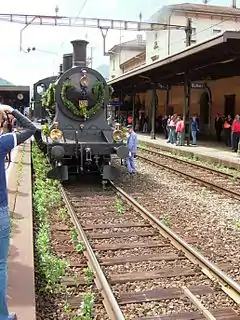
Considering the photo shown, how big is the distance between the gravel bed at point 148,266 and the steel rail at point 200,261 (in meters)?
0.13

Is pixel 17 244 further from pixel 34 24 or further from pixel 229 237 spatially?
pixel 34 24

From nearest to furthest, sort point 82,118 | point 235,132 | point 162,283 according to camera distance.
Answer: point 162,283 < point 82,118 < point 235,132

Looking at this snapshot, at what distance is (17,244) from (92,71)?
22.6 ft

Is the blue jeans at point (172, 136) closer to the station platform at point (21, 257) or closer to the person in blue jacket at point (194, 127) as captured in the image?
the person in blue jacket at point (194, 127)

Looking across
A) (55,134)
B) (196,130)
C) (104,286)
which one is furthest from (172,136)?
(104,286)

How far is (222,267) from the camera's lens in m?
5.31

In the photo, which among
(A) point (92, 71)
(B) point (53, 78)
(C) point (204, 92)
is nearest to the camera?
(A) point (92, 71)

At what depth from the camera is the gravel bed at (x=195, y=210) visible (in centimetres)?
612

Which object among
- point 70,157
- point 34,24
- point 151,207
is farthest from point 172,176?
point 34,24

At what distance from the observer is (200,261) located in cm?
538

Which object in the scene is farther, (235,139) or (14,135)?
(235,139)

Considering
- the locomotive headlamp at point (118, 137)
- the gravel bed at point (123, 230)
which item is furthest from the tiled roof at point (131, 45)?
the gravel bed at point (123, 230)

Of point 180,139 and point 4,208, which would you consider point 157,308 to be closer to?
point 4,208

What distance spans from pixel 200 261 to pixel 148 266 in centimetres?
59
